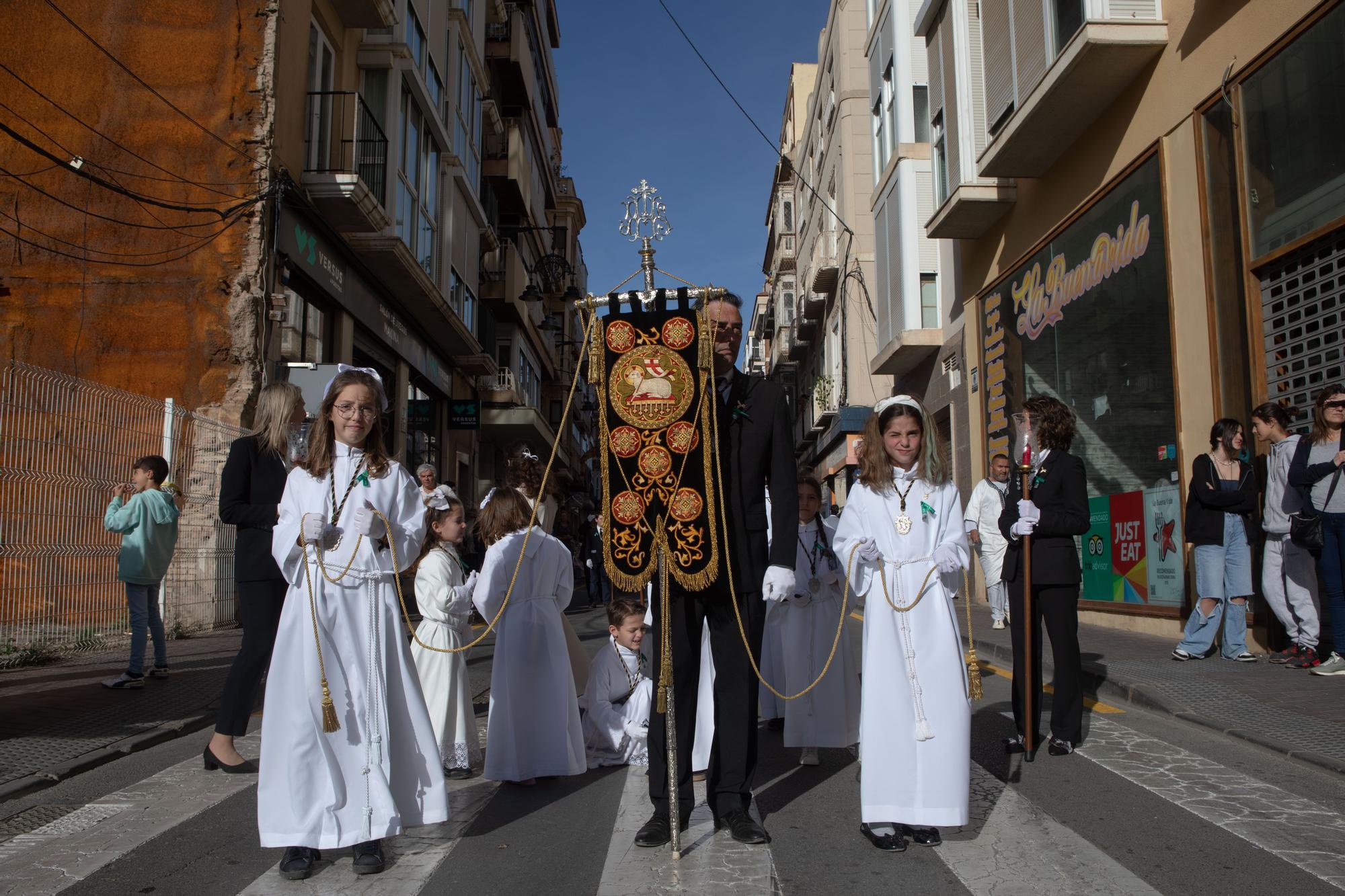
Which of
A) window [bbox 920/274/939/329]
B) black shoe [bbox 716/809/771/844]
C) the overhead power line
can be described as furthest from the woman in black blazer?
window [bbox 920/274/939/329]

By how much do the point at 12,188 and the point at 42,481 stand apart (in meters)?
6.53

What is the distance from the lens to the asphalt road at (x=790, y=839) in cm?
344

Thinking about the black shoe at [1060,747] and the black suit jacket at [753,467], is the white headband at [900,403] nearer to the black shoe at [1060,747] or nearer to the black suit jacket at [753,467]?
the black suit jacket at [753,467]

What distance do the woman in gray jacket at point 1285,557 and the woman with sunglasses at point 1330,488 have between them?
0.23 m

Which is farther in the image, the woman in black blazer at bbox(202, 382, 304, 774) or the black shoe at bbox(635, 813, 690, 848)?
the woman in black blazer at bbox(202, 382, 304, 774)

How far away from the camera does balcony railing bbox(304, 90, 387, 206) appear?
50.4 feet

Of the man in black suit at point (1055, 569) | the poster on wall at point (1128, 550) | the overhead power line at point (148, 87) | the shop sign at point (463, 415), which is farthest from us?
the shop sign at point (463, 415)

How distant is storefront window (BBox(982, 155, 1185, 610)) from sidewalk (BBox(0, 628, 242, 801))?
31.0 ft

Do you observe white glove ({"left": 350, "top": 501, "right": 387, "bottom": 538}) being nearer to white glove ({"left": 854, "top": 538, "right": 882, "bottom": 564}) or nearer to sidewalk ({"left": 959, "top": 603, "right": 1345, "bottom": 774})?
white glove ({"left": 854, "top": 538, "right": 882, "bottom": 564})

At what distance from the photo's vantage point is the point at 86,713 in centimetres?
674

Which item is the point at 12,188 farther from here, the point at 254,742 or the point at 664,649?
the point at 664,649

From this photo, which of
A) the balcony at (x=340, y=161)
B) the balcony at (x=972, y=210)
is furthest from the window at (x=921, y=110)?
the balcony at (x=340, y=161)

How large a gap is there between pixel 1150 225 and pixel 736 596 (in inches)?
363

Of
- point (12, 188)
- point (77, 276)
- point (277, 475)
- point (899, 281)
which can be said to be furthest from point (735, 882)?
point (899, 281)
